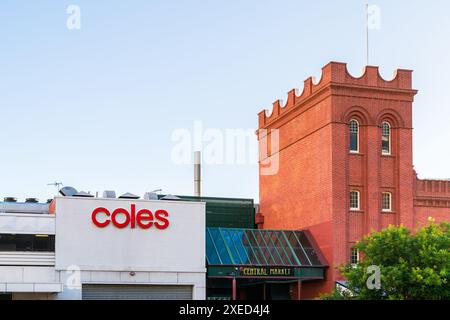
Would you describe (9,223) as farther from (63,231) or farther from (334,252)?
(334,252)

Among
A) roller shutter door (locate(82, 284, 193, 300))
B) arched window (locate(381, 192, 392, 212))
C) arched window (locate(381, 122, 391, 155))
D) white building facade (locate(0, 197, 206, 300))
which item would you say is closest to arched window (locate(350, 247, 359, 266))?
arched window (locate(381, 192, 392, 212))

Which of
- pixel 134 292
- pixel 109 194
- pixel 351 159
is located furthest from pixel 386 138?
pixel 134 292

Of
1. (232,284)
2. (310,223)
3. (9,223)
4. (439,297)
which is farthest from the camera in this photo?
(310,223)

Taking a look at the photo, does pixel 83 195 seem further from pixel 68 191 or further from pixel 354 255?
pixel 354 255

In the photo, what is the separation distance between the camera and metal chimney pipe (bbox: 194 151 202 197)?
77.7 m

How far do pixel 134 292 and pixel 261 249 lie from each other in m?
9.66

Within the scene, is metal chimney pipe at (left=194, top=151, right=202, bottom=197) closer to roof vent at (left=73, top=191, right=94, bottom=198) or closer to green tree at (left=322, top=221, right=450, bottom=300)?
roof vent at (left=73, top=191, right=94, bottom=198)

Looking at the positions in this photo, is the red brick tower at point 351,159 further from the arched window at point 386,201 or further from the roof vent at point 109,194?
the roof vent at point 109,194

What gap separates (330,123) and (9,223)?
2249 centimetres

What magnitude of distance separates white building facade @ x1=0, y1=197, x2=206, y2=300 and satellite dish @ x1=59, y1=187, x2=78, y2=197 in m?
1.10

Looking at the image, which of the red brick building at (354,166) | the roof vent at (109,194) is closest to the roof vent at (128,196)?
the roof vent at (109,194)

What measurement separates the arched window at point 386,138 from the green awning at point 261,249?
8266mm

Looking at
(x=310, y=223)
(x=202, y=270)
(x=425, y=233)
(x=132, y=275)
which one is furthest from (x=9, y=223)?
(x=425, y=233)
